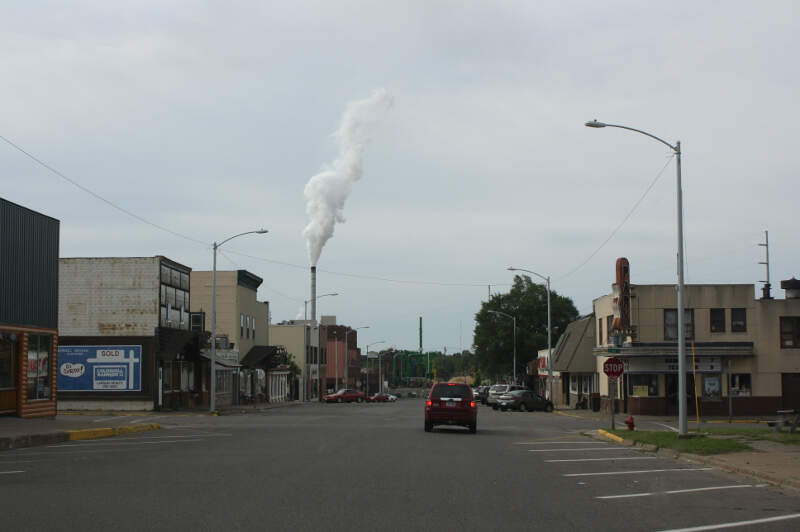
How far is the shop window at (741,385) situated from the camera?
46094 millimetres

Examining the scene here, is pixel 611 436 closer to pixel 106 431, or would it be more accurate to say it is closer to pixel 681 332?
pixel 681 332

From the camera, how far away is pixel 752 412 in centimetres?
4594

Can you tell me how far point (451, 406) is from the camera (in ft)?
91.1

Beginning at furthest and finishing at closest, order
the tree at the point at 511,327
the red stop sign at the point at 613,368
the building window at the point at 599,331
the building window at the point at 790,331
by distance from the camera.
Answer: the tree at the point at 511,327
the building window at the point at 599,331
the building window at the point at 790,331
the red stop sign at the point at 613,368

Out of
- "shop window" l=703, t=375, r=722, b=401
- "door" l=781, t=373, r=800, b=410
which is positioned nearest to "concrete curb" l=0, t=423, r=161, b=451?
"shop window" l=703, t=375, r=722, b=401

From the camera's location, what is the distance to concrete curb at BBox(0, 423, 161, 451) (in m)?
21.4

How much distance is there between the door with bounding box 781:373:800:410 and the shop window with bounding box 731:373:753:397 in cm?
187

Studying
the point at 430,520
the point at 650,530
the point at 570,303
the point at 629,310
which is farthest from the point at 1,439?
the point at 570,303

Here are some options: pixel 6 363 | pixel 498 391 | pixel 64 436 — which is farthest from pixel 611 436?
pixel 498 391

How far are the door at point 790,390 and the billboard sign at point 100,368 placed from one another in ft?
116

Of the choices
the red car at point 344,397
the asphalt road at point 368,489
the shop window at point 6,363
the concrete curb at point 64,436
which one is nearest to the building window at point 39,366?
the shop window at point 6,363

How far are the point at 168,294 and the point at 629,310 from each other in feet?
86.6

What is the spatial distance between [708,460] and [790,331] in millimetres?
32216

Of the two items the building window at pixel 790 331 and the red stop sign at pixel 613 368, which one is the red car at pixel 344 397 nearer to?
the building window at pixel 790 331
